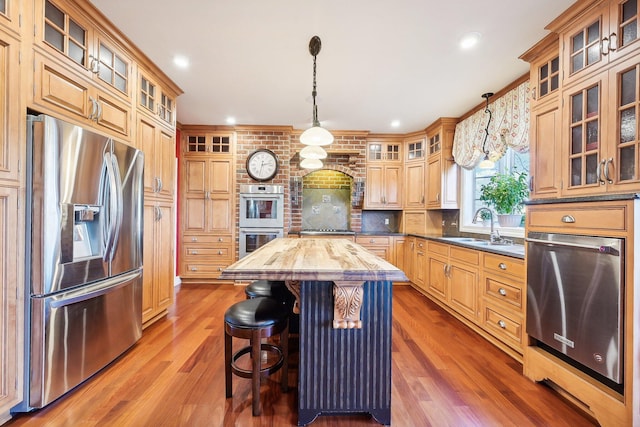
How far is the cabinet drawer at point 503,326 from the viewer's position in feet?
6.99

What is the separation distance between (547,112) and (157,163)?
332 cm

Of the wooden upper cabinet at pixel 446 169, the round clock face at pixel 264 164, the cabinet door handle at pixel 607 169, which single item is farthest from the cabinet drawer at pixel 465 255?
the round clock face at pixel 264 164

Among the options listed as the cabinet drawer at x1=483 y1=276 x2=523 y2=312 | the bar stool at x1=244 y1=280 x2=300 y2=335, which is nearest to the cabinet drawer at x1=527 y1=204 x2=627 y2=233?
the cabinet drawer at x1=483 y1=276 x2=523 y2=312

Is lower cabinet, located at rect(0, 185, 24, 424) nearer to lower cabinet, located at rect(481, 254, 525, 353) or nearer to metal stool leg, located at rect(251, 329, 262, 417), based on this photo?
metal stool leg, located at rect(251, 329, 262, 417)

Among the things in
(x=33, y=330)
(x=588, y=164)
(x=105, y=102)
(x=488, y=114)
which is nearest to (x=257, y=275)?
(x=33, y=330)

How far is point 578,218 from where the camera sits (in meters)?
1.59

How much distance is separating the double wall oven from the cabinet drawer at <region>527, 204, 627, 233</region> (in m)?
3.19

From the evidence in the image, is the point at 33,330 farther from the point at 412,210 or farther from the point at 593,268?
the point at 412,210

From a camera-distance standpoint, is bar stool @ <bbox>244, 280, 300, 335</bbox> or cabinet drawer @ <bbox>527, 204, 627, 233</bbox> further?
bar stool @ <bbox>244, 280, 300, 335</bbox>

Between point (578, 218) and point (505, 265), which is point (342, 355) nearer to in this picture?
point (578, 218)

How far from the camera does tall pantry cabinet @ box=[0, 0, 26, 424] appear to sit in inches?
54.4

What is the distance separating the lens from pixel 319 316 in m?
1.43

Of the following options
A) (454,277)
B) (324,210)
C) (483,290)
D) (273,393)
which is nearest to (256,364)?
(273,393)

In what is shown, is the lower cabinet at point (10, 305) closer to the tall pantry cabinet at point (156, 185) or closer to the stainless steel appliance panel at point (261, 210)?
the tall pantry cabinet at point (156, 185)
